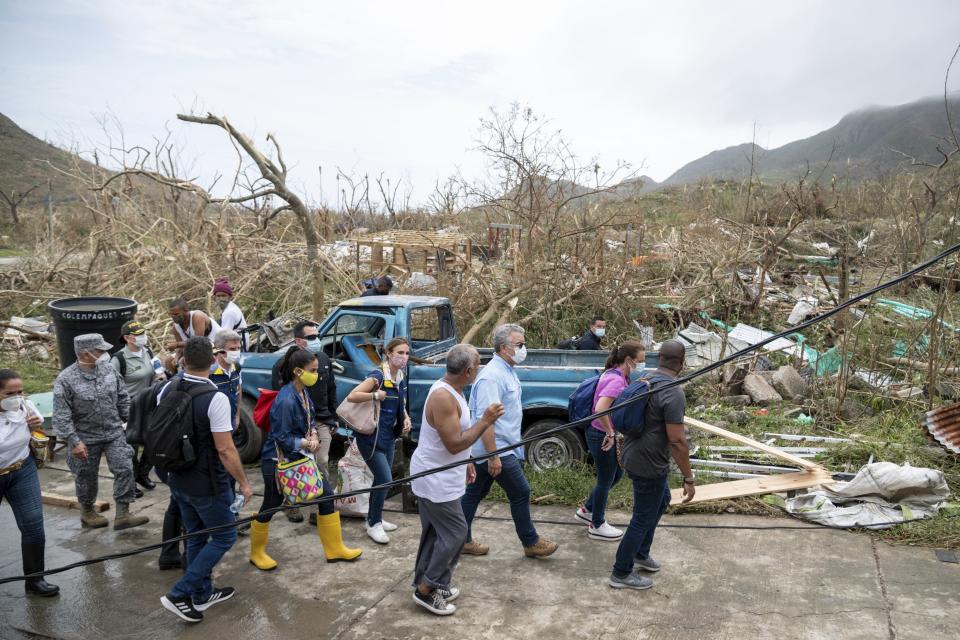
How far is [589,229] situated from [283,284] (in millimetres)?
5498

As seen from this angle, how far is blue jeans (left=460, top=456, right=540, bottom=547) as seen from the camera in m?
4.79

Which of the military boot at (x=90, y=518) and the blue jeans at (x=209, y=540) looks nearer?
the blue jeans at (x=209, y=540)

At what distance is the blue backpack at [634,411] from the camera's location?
4406 millimetres

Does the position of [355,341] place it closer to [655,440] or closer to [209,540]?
[209,540]

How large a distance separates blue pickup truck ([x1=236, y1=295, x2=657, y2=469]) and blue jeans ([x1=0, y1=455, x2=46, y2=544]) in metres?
2.42

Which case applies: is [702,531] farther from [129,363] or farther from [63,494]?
[63,494]

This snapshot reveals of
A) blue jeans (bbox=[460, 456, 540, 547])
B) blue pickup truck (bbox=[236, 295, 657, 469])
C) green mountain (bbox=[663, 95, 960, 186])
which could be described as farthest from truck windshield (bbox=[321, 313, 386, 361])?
green mountain (bbox=[663, 95, 960, 186])

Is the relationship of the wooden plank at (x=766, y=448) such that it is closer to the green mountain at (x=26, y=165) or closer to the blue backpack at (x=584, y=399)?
the blue backpack at (x=584, y=399)

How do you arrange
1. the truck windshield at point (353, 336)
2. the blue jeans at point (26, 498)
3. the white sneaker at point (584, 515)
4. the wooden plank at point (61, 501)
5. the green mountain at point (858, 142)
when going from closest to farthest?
the blue jeans at point (26, 498)
the white sneaker at point (584, 515)
the wooden plank at point (61, 501)
the truck windshield at point (353, 336)
the green mountain at point (858, 142)

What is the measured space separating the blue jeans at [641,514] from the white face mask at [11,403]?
155 inches

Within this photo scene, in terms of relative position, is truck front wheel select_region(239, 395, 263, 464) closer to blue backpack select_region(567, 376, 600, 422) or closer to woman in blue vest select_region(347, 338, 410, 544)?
woman in blue vest select_region(347, 338, 410, 544)

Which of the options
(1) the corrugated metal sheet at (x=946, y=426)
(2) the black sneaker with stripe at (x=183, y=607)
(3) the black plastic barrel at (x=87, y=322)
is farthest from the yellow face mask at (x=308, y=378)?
(1) the corrugated metal sheet at (x=946, y=426)

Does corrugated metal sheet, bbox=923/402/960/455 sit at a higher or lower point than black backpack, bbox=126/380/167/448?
lower

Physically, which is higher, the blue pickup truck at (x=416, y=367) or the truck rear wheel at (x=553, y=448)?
the blue pickup truck at (x=416, y=367)
